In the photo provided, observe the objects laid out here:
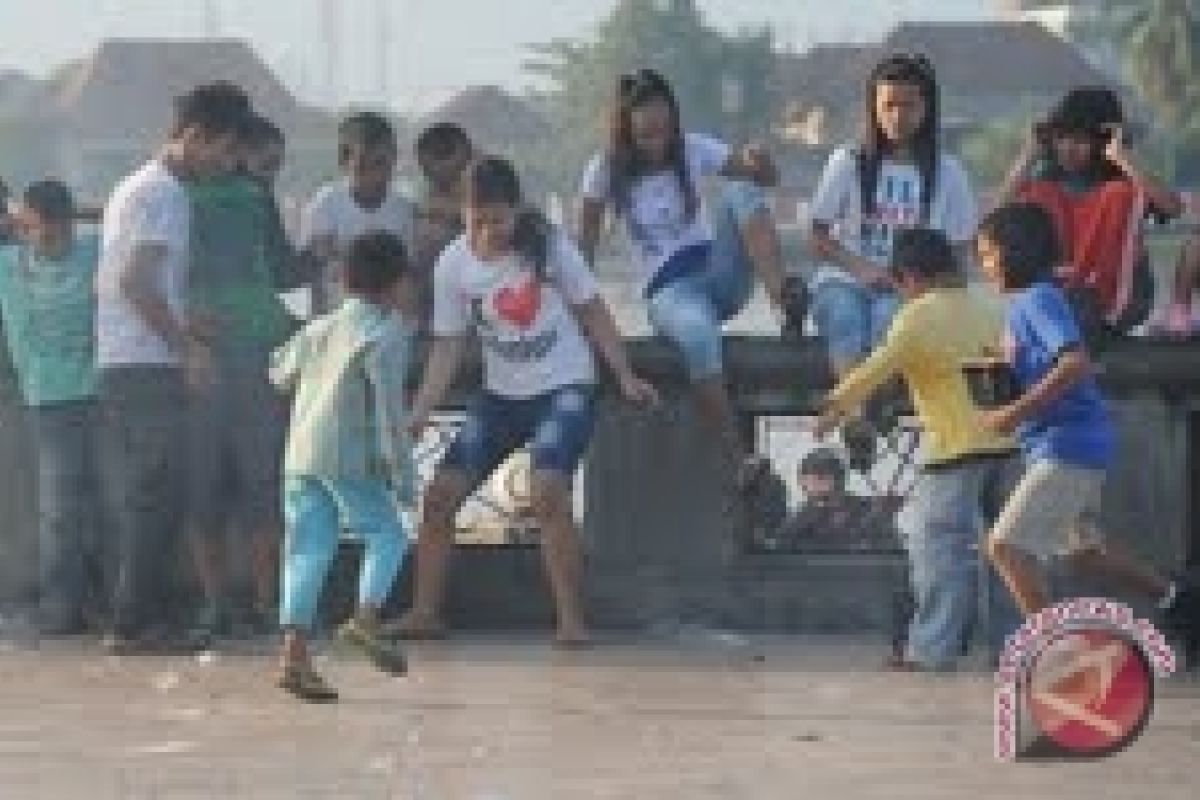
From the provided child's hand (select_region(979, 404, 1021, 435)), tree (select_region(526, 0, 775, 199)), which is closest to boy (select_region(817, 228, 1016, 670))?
child's hand (select_region(979, 404, 1021, 435))

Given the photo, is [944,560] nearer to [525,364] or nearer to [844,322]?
[844,322]

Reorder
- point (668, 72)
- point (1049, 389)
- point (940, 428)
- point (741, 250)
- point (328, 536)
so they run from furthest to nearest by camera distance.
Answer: point (668, 72), point (741, 250), point (940, 428), point (328, 536), point (1049, 389)

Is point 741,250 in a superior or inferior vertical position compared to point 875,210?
inferior

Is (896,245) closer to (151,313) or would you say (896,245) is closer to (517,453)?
(517,453)

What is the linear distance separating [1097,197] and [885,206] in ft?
2.35

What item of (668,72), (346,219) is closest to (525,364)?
(346,219)

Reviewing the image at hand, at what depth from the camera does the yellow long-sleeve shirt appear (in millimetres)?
8016

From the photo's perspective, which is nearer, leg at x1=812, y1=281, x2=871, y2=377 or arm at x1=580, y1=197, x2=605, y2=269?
leg at x1=812, y1=281, x2=871, y2=377

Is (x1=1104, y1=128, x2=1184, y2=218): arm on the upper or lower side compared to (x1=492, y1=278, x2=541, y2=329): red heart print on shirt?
upper

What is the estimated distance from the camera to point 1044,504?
25.1ft

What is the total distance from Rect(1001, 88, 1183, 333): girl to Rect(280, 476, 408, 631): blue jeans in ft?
7.29

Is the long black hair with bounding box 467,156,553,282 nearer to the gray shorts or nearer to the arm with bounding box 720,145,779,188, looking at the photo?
the arm with bounding box 720,145,779,188

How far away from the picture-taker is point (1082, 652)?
5.77m

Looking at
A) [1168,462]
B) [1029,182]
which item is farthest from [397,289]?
[1168,462]
